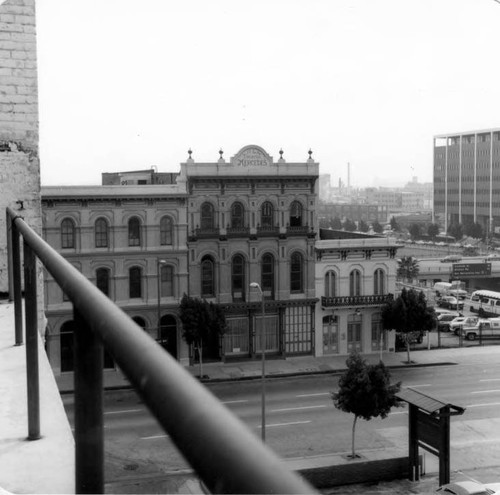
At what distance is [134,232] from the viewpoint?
29375mm

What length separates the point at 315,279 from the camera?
104ft

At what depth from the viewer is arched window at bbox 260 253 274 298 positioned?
31.0 m

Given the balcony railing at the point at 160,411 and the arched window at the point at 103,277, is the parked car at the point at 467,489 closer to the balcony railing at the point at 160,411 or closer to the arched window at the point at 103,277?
the balcony railing at the point at 160,411

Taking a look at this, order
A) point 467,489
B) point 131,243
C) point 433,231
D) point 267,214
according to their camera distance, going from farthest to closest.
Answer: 1. point 433,231
2. point 267,214
3. point 131,243
4. point 467,489

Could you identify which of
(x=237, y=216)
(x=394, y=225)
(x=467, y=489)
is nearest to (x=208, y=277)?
(x=237, y=216)

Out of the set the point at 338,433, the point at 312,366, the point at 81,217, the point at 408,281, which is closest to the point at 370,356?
the point at 312,366

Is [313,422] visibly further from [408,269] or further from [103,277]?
[408,269]

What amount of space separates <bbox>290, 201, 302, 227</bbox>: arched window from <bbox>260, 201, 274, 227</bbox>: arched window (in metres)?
0.89

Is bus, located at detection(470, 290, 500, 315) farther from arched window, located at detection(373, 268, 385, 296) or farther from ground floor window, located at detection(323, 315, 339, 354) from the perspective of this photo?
ground floor window, located at detection(323, 315, 339, 354)

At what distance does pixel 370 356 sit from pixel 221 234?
804 cm

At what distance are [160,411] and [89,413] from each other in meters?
0.61

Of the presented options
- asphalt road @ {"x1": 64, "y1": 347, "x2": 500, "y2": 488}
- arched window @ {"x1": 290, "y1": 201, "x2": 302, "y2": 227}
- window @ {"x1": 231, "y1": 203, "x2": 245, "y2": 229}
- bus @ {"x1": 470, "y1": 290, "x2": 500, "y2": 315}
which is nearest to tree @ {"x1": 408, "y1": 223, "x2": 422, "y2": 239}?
bus @ {"x1": 470, "y1": 290, "x2": 500, "y2": 315}

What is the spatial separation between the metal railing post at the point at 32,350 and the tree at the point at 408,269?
5618 centimetres

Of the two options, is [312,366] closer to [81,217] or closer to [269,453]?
[81,217]
